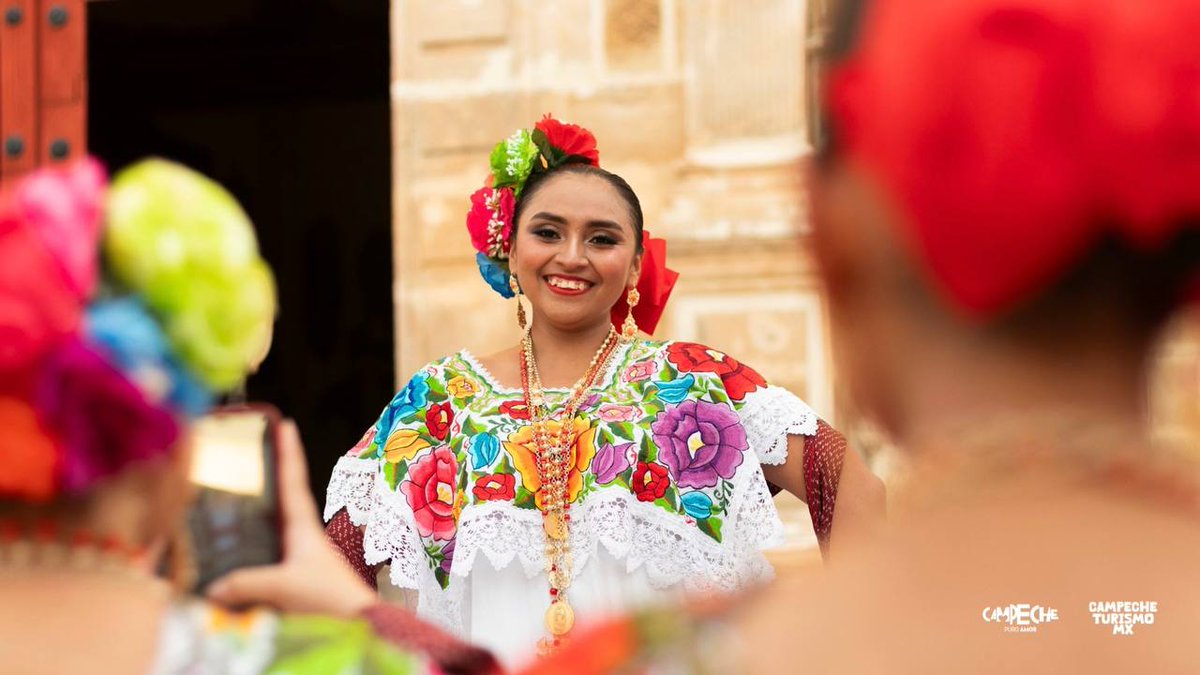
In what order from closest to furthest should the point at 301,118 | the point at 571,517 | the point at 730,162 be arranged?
the point at 571,517 → the point at 730,162 → the point at 301,118

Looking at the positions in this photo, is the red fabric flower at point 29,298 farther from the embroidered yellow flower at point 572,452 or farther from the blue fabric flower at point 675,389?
the blue fabric flower at point 675,389

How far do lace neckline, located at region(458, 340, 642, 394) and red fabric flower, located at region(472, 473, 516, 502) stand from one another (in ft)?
0.75

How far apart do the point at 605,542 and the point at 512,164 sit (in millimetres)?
1005

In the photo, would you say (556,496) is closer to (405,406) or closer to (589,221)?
(405,406)

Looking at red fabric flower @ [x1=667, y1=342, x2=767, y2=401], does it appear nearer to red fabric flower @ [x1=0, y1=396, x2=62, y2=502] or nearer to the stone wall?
the stone wall

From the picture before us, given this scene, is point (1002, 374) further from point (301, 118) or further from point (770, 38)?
point (301, 118)

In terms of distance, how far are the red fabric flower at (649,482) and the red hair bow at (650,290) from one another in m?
0.59

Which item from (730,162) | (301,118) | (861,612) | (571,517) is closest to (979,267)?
(861,612)

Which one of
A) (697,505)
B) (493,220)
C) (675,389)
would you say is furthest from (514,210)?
(697,505)

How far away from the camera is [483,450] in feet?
10.9

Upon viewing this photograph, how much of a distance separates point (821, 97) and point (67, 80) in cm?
539

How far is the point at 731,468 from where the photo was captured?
3.33m

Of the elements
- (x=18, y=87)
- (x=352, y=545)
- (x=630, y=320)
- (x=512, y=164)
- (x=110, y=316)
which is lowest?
(x=352, y=545)

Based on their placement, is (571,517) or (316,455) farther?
(316,455)
